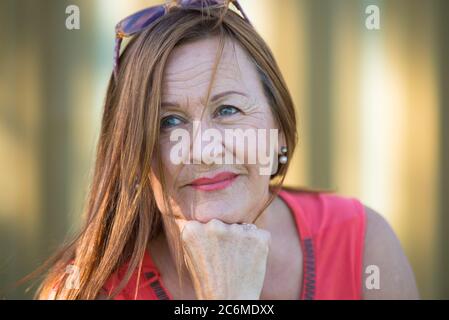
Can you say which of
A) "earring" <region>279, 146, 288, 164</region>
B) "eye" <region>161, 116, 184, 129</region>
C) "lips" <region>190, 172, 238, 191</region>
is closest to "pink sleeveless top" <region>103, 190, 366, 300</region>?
"earring" <region>279, 146, 288, 164</region>

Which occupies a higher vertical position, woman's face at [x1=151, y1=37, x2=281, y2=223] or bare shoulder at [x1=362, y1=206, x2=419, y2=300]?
woman's face at [x1=151, y1=37, x2=281, y2=223]

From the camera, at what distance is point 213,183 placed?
206 centimetres

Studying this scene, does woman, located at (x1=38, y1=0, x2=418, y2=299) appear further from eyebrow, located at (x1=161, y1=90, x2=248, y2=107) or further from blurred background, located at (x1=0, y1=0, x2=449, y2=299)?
blurred background, located at (x1=0, y1=0, x2=449, y2=299)

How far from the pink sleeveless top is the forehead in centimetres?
68

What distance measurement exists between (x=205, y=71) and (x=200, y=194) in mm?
441

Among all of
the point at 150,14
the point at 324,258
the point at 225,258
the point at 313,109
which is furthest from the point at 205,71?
the point at 313,109

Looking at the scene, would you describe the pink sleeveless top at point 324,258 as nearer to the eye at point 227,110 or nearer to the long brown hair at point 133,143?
the long brown hair at point 133,143

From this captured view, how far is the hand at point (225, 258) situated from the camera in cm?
190

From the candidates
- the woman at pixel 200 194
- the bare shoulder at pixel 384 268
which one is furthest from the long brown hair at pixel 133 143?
the bare shoulder at pixel 384 268

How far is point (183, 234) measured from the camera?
1979 millimetres

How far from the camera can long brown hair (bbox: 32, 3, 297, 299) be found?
2088 mm

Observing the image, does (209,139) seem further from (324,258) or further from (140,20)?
(324,258)

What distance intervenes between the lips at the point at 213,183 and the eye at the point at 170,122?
0.71ft
